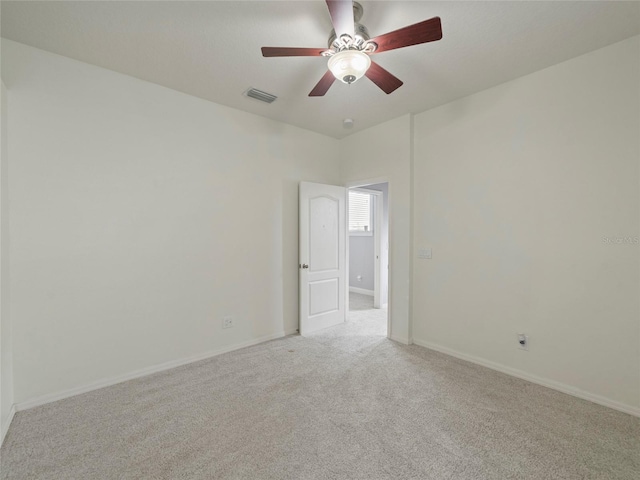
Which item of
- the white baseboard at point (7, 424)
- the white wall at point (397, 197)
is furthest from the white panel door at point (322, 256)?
the white baseboard at point (7, 424)

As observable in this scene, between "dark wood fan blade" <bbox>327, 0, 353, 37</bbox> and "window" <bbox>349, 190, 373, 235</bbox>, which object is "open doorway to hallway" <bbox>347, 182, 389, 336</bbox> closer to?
"window" <bbox>349, 190, 373, 235</bbox>

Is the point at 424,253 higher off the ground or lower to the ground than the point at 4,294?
higher

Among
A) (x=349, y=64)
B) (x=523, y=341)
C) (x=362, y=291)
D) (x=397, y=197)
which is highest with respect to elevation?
(x=349, y=64)

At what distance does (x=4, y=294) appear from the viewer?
6.87 feet

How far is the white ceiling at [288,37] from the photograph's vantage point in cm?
189

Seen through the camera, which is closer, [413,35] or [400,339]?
[413,35]

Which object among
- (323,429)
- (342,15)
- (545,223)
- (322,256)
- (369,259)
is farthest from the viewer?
(369,259)

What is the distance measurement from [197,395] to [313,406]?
3.21 ft

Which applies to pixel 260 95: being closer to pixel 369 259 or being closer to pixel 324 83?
pixel 324 83

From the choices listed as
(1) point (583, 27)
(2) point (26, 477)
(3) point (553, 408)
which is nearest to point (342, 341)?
(3) point (553, 408)

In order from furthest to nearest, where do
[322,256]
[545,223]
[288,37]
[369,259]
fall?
1. [369,259]
2. [322,256]
3. [545,223]
4. [288,37]

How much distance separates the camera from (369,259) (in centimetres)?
636

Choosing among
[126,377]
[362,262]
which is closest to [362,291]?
[362,262]

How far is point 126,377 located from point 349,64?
3150 millimetres
